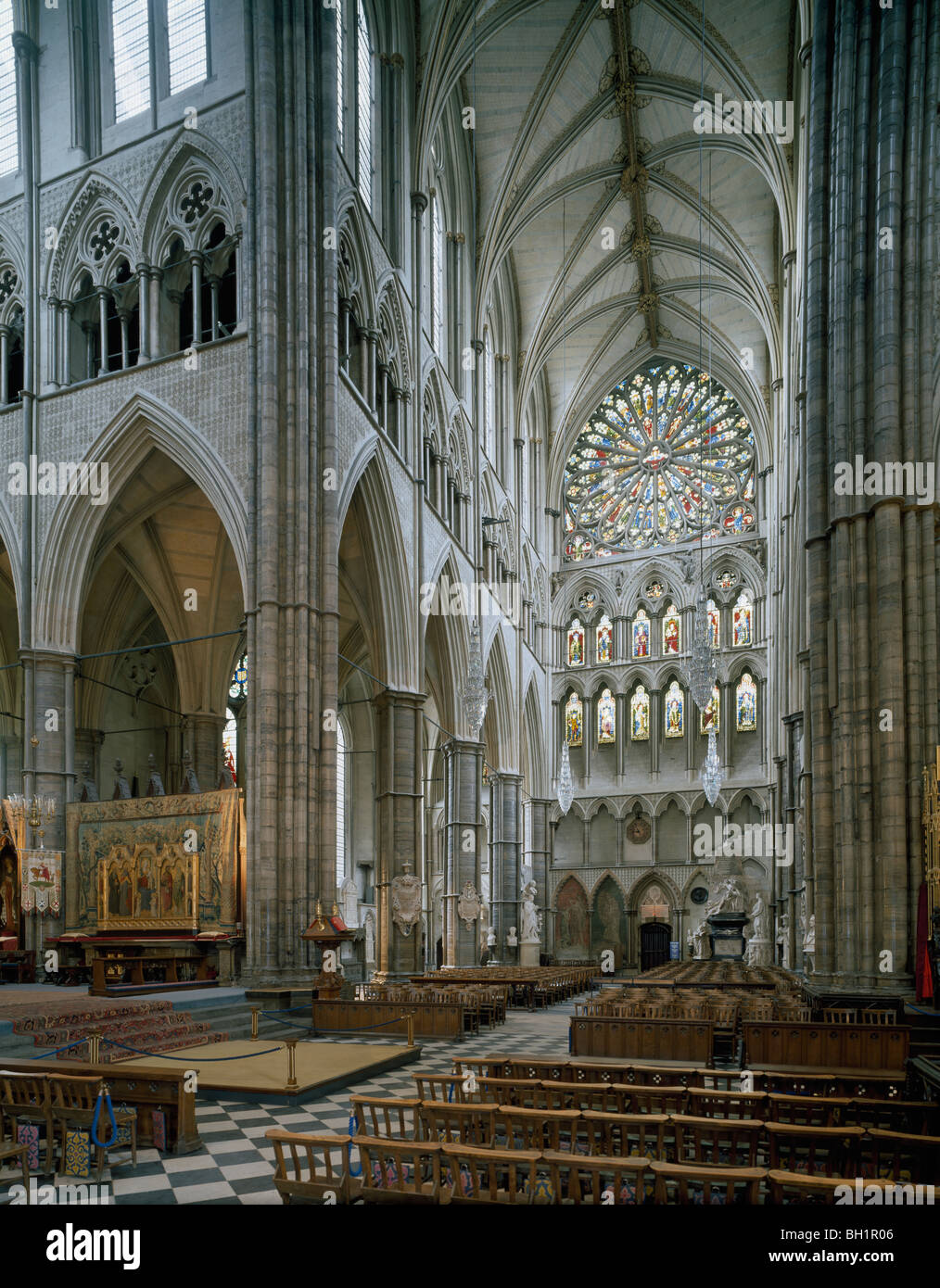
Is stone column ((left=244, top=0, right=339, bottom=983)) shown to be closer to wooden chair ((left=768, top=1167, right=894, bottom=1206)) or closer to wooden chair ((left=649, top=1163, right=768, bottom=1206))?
wooden chair ((left=649, top=1163, right=768, bottom=1206))

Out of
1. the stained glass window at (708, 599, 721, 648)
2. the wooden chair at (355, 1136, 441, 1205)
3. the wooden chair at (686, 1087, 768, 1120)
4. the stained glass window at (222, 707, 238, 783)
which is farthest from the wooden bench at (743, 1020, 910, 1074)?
the stained glass window at (708, 599, 721, 648)

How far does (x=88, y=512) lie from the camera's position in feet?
72.7

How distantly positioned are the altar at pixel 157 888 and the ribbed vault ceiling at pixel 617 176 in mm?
17913

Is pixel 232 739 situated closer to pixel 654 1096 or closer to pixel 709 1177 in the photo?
pixel 654 1096

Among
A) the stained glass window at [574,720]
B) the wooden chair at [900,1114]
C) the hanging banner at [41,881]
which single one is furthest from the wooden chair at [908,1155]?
the stained glass window at [574,720]

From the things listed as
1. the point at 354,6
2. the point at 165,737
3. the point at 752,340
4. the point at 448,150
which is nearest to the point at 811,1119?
the point at 354,6

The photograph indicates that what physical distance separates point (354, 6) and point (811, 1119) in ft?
78.7

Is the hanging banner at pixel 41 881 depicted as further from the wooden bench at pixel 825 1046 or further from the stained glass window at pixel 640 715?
the stained glass window at pixel 640 715

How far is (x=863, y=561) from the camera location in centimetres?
1698

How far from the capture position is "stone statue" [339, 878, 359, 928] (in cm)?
3591

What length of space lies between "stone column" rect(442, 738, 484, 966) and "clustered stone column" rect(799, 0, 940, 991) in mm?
13606

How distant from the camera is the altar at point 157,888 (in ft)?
60.8

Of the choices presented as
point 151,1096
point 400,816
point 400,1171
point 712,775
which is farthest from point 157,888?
point 712,775
